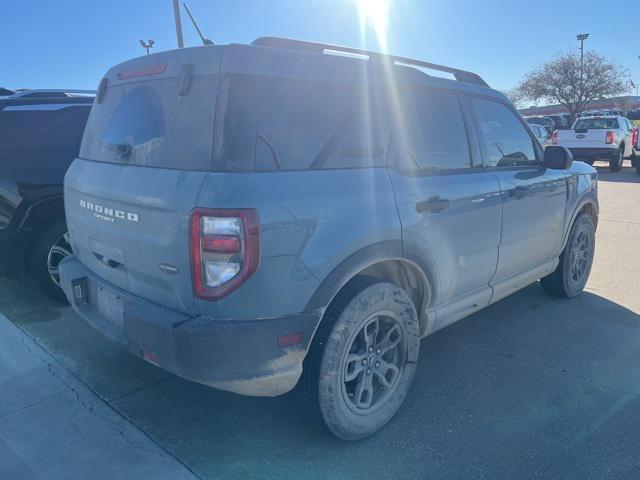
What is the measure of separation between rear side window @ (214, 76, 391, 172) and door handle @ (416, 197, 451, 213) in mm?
339

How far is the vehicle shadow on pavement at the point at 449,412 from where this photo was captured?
Answer: 2535 mm

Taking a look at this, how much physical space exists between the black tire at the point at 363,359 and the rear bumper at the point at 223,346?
15 cm

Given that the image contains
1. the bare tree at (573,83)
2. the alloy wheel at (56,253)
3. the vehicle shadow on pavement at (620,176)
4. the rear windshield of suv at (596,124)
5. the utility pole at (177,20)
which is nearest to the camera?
the alloy wheel at (56,253)

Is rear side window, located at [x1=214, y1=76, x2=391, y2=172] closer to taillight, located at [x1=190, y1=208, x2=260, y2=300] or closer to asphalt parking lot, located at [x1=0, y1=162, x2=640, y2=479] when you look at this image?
taillight, located at [x1=190, y1=208, x2=260, y2=300]

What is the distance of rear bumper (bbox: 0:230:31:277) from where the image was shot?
14.0ft

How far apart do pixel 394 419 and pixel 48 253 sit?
10.6 ft

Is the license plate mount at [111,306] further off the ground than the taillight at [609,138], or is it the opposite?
the taillight at [609,138]

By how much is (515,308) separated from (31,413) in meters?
3.82

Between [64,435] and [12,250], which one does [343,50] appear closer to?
[64,435]

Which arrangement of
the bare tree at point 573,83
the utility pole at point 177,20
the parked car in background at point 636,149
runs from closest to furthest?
the utility pole at point 177,20 < the parked car in background at point 636,149 < the bare tree at point 573,83

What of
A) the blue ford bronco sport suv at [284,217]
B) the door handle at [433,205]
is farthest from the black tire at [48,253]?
the door handle at [433,205]

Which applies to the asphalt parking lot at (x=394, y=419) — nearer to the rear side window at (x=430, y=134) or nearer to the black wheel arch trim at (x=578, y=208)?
the black wheel arch trim at (x=578, y=208)

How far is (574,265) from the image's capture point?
480 cm

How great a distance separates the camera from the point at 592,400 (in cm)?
308
